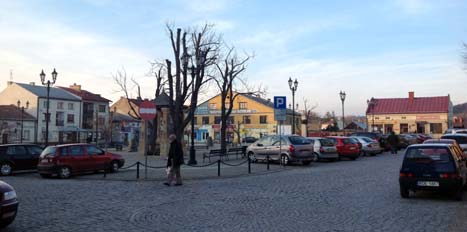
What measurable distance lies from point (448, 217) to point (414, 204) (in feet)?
5.52

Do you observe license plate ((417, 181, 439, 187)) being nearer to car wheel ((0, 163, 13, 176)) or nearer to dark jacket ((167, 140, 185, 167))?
dark jacket ((167, 140, 185, 167))

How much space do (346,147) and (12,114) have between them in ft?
190

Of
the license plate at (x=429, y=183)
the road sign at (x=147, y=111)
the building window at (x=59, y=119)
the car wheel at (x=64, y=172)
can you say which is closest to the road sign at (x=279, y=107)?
the road sign at (x=147, y=111)

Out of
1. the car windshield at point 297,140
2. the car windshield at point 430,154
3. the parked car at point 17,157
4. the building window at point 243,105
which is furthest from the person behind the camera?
the building window at point 243,105

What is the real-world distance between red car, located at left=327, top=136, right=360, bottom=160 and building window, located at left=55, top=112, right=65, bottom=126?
62291 millimetres

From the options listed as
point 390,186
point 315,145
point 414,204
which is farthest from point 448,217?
point 315,145

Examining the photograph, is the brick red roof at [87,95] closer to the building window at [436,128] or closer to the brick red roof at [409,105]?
the brick red roof at [409,105]

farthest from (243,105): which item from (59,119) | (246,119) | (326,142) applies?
(326,142)

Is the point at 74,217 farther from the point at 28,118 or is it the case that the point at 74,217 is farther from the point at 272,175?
the point at 28,118

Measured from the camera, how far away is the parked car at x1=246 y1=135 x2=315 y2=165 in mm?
22609

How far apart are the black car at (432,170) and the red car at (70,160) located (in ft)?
41.5

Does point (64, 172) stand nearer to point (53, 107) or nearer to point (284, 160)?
point (284, 160)

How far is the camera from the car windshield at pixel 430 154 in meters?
11.6

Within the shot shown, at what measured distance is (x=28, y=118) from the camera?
71.4 m
